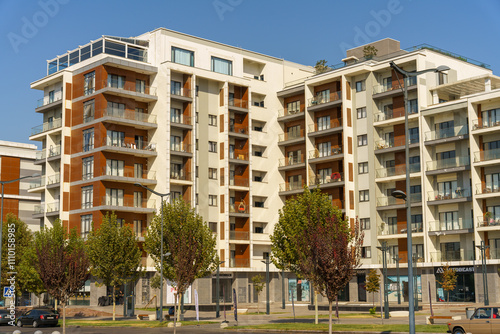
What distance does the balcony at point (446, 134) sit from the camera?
7038 cm

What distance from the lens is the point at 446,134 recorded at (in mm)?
71312

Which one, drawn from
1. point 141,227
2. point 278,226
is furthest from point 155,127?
point 278,226

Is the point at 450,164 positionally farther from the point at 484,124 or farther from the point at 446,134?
the point at 484,124

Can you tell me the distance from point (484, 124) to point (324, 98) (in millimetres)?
21264

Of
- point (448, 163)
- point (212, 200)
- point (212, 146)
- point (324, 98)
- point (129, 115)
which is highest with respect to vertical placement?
point (324, 98)

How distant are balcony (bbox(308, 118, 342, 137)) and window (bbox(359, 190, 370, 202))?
26.9 ft

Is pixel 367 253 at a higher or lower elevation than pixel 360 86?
lower

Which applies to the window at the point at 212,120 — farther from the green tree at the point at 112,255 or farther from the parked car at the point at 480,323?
the parked car at the point at 480,323

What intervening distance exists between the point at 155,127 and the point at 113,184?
8.73m

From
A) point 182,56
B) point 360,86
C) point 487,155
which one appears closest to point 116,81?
point 182,56

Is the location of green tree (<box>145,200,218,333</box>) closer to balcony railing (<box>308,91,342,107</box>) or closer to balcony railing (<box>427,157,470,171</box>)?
balcony railing (<box>427,157,470,171</box>)

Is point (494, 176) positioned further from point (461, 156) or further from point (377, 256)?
point (377, 256)

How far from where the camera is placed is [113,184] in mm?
73750

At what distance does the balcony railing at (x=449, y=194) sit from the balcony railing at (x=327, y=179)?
11.5 m
